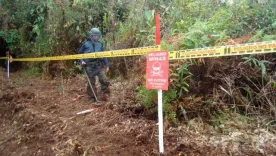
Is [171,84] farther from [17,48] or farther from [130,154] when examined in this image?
[17,48]

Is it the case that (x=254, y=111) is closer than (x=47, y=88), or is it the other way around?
(x=254, y=111)

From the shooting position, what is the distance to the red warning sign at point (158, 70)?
2963mm

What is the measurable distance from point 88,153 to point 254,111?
2338 mm

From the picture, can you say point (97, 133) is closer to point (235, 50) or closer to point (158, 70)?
point (158, 70)

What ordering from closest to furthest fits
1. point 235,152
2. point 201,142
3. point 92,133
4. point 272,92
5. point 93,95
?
point 235,152 < point 201,142 < point 272,92 < point 92,133 < point 93,95

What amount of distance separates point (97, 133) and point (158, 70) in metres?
1.68

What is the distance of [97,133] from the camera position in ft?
13.4

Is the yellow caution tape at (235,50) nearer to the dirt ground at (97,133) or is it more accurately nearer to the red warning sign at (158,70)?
the red warning sign at (158,70)

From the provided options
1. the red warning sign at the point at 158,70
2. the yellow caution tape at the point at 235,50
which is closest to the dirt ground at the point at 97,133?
the red warning sign at the point at 158,70

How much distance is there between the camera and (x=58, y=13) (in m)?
9.11

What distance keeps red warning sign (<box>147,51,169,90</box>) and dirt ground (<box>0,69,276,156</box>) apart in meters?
0.81

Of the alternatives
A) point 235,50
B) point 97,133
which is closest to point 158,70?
point 235,50

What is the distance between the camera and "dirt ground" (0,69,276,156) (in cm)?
305

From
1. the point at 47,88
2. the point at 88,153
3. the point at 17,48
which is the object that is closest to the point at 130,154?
the point at 88,153
